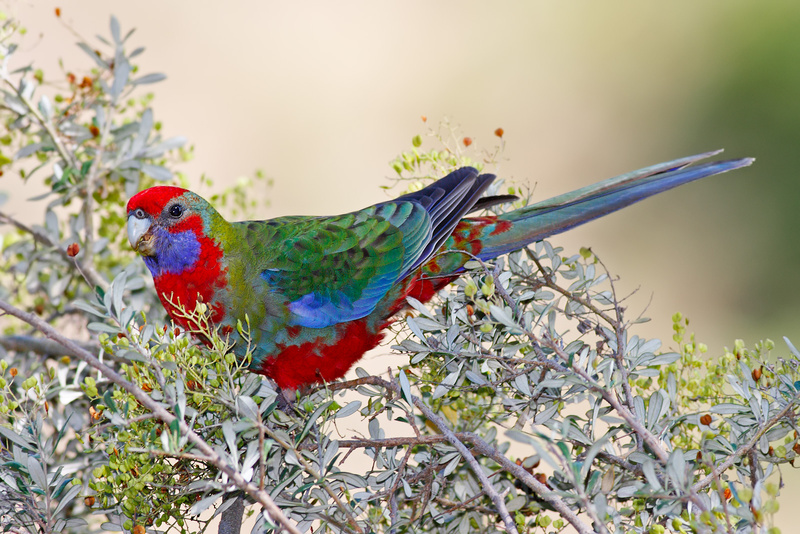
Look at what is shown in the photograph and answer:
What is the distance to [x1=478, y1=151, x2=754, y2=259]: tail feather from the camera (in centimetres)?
163

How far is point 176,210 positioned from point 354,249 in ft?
1.51

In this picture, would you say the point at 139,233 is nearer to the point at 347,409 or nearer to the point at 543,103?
the point at 347,409

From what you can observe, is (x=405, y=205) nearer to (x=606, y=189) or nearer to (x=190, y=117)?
(x=606, y=189)

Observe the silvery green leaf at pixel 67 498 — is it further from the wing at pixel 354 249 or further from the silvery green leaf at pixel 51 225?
the silvery green leaf at pixel 51 225

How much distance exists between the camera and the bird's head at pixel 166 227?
1.70 metres

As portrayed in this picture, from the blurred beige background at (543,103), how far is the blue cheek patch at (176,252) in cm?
292

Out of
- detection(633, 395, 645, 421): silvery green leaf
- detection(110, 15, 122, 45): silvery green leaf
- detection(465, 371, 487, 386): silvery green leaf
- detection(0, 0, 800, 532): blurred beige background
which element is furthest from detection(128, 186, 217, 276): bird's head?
detection(0, 0, 800, 532): blurred beige background

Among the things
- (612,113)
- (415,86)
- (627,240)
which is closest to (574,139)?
(612,113)

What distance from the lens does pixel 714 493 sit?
1.14 m

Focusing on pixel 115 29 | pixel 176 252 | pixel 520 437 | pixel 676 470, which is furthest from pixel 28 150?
pixel 676 470

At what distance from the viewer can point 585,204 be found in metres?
1.74

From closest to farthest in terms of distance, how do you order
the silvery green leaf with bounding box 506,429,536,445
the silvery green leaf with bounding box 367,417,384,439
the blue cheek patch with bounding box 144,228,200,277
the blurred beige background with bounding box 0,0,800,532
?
the silvery green leaf with bounding box 506,429,536,445 → the silvery green leaf with bounding box 367,417,384,439 → the blue cheek patch with bounding box 144,228,200,277 → the blurred beige background with bounding box 0,0,800,532

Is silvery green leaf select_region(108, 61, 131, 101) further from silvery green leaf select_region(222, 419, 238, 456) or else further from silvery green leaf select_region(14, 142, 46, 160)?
silvery green leaf select_region(222, 419, 238, 456)

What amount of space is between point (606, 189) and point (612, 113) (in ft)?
12.9
